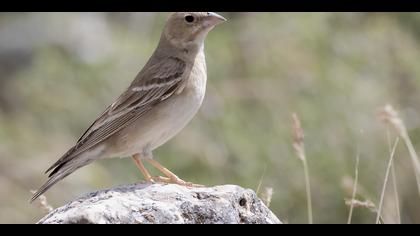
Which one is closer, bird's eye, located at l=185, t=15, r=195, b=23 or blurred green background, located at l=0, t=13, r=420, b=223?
bird's eye, located at l=185, t=15, r=195, b=23

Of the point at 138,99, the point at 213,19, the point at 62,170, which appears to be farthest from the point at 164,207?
the point at 213,19

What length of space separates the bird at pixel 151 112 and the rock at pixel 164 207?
1233mm

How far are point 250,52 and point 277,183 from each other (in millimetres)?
4255

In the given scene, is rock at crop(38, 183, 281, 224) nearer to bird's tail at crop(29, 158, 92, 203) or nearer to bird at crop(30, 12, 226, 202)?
bird's tail at crop(29, 158, 92, 203)

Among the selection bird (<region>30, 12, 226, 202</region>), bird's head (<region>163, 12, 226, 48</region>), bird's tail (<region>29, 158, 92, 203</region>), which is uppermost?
bird's head (<region>163, 12, 226, 48</region>)

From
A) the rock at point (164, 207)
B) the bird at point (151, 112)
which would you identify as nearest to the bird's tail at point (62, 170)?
the bird at point (151, 112)

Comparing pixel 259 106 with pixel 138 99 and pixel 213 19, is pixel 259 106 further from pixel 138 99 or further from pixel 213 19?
pixel 138 99

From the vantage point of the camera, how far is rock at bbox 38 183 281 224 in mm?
4664

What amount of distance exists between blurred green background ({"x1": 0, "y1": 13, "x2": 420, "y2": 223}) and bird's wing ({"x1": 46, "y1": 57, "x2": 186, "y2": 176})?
3.22 meters

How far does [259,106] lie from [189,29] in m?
5.53

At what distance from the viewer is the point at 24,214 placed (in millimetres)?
11906

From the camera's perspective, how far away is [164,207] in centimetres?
487

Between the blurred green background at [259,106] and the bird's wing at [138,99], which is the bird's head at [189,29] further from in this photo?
the blurred green background at [259,106]

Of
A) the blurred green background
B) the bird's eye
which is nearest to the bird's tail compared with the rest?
the bird's eye
